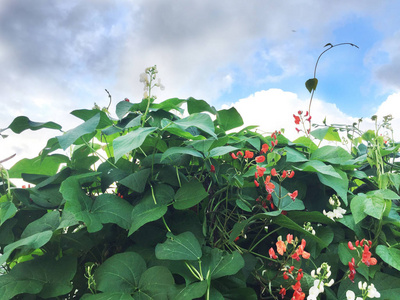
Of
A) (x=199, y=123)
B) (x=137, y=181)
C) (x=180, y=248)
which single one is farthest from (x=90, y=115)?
Answer: (x=180, y=248)

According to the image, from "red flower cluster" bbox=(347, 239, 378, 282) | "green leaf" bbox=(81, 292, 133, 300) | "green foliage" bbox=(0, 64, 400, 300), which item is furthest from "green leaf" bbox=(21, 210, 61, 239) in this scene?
"red flower cluster" bbox=(347, 239, 378, 282)

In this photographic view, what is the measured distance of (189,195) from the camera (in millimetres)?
969

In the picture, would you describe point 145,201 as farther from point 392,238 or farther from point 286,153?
point 392,238

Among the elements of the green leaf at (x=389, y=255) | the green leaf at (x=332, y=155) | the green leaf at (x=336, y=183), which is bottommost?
the green leaf at (x=389, y=255)

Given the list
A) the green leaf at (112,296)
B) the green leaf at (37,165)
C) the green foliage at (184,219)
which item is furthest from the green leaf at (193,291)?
the green leaf at (37,165)

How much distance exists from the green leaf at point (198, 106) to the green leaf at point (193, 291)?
564 millimetres

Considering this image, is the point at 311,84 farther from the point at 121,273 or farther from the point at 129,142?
the point at 121,273

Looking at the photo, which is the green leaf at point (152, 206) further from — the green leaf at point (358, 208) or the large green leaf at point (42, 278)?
the green leaf at point (358, 208)

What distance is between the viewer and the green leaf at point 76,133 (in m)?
0.90

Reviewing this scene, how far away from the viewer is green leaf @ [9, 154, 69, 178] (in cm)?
127

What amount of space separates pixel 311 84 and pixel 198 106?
579 millimetres

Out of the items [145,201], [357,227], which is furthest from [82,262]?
[357,227]

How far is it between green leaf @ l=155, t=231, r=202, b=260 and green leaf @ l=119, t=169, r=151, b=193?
0.49 feet

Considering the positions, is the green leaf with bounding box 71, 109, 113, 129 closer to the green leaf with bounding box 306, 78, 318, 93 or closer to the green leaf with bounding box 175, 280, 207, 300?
the green leaf with bounding box 175, 280, 207, 300
